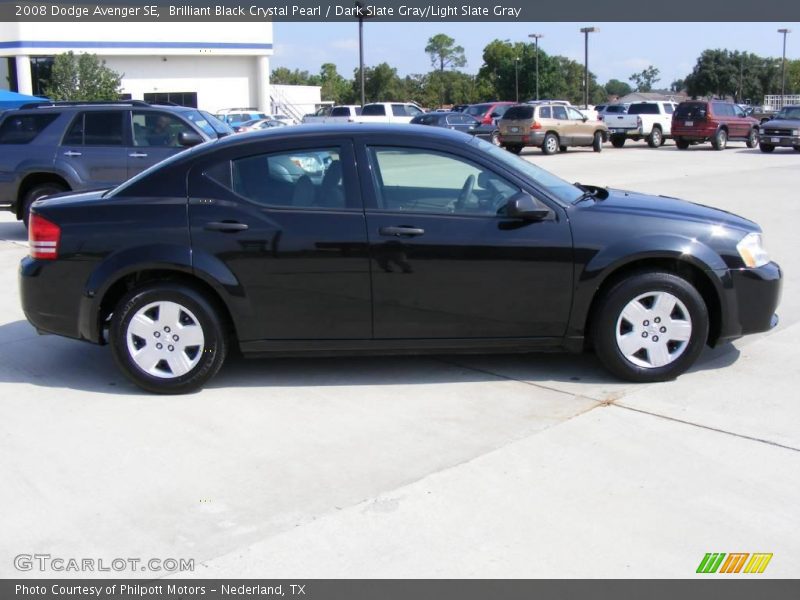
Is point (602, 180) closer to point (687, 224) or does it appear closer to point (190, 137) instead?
point (190, 137)

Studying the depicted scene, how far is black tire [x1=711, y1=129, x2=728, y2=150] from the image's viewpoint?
32.0 metres

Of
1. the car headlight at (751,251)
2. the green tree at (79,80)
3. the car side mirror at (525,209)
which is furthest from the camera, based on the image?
the green tree at (79,80)

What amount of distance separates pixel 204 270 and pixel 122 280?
60 cm

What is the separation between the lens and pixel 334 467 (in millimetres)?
4414

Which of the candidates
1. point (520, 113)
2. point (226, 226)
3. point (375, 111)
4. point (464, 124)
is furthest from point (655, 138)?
point (226, 226)

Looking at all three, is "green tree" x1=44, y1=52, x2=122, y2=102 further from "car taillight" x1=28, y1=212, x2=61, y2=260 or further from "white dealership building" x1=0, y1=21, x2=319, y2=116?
"car taillight" x1=28, y1=212, x2=61, y2=260

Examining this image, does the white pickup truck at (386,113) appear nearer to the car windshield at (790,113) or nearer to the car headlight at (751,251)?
the car windshield at (790,113)

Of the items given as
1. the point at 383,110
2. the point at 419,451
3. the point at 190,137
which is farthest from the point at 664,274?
the point at 383,110

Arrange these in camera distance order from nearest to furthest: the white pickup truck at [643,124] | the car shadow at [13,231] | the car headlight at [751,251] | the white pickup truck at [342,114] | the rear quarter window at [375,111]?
the car headlight at [751,251] → the car shadow at [13,231] → the white pickup truck at [643,124] → the rear quarter window at [375,111] → the white pickup truck at [342,114]

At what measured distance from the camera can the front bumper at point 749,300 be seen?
5.52 meters

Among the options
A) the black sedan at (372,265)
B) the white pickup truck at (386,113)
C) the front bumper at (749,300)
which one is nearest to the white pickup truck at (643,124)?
the white pickup truck at (386,113)

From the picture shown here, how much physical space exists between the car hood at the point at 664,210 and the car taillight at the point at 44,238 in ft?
11.2

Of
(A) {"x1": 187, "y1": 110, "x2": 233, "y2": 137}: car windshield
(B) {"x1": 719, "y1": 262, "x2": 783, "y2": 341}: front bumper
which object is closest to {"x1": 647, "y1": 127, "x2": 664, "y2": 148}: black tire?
(A) {"x1": 187, "y1": 110, "x2": 233, "y2": 137}: car windshield

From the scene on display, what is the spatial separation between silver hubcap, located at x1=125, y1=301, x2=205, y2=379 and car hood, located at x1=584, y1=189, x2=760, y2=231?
2.67 meters
